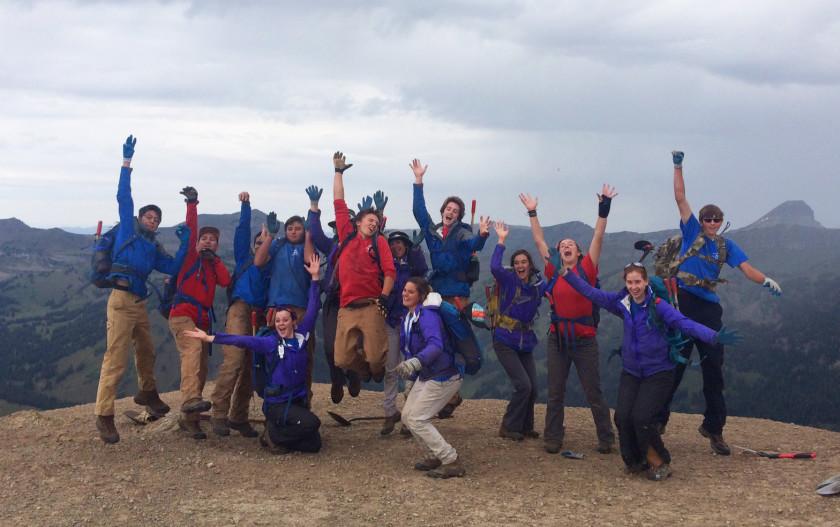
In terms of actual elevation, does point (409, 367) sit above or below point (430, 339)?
below

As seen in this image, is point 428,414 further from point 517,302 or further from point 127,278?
point 127,278

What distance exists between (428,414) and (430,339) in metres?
0.98

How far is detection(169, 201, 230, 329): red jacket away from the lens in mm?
10062

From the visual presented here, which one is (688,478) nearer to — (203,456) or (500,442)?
(500,442)

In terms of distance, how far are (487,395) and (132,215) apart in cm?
10485

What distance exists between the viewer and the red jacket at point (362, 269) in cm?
945

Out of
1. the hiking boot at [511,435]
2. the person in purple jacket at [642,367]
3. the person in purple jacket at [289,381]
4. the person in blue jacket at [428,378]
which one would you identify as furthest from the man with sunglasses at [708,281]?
the person in purple jacket at [289,381]

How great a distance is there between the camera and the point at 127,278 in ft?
31.8

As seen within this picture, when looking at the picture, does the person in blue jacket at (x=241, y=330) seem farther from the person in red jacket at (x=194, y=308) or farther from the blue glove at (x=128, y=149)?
the blue glove at (x=128, y=149)

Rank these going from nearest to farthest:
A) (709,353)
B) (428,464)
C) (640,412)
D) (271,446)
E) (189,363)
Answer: (640,412)
(428,464)
(709,353)
(271,446)
(189,363)

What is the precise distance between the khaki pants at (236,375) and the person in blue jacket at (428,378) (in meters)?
3.12

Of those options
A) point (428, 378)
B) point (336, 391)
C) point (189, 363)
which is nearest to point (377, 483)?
point (428, 378)

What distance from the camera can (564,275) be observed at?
27.6ft

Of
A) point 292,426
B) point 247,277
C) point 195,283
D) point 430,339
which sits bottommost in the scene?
point 292,426
